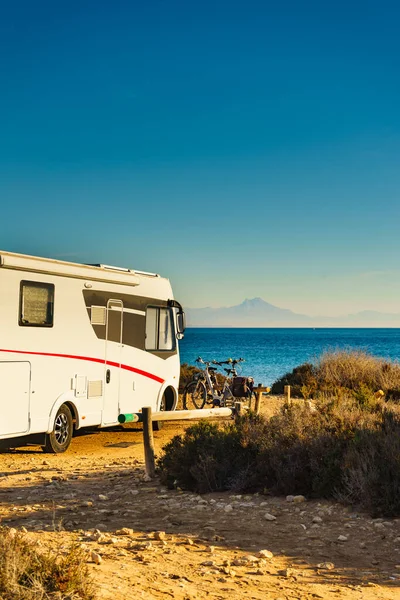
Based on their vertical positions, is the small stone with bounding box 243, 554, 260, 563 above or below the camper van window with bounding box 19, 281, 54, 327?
below

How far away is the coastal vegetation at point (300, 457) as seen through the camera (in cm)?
780

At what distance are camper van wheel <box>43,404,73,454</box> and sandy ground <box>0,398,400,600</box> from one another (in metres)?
1.92

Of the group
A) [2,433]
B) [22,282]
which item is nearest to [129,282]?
[22,282]

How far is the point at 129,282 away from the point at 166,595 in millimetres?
9121

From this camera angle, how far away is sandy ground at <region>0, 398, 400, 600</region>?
5.52 metres

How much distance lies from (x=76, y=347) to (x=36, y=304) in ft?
3.94

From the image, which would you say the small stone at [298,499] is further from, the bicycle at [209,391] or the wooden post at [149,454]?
the bicycle at [209,391]

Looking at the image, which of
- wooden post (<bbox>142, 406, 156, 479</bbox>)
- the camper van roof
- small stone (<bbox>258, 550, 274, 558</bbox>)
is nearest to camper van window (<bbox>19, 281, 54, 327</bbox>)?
the camper van roof

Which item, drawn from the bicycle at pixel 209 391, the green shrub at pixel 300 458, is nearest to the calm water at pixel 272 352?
the bicycle at pixel 209 391

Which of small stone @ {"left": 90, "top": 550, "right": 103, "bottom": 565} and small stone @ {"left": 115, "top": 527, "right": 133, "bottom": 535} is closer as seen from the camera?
small stone @ {"left": 90, "top": 550, "right": 103, "bottom": 565}

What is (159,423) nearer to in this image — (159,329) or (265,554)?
(159,329)

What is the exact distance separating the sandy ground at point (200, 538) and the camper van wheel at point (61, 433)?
192cm

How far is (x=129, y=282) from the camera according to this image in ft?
45.8

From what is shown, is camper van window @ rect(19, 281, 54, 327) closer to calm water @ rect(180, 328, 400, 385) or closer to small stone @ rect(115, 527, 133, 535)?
small stone @ rect(115, 527, 133, 535)
